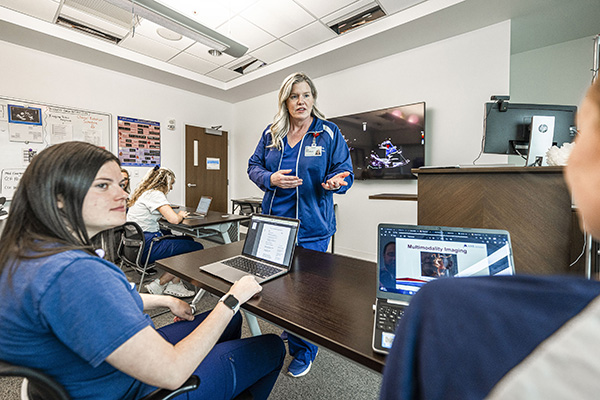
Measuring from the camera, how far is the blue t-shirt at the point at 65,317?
0.58 meters

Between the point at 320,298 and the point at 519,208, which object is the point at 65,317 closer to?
the point at 320,298

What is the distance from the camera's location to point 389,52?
3.78 meters

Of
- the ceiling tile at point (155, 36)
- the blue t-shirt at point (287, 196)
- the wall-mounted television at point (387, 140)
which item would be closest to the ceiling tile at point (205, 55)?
the ceiling tile at point (155, 36)

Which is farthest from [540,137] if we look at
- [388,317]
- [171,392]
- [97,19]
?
[97,19]

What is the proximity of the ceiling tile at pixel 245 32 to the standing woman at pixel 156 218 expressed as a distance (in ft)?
6.58

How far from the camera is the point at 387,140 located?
3.79 m

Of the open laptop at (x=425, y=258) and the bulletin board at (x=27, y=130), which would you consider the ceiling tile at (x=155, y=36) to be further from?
the open laptop at (x=425, y=258)

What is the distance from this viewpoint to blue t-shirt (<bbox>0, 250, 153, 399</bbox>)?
0.58 metres

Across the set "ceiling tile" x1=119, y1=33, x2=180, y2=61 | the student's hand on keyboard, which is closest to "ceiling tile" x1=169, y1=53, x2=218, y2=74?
"ceiling tile" x1=119, y1=33, x2=180, y2=61

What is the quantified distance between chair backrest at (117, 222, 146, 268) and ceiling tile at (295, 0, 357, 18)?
9.35 feet

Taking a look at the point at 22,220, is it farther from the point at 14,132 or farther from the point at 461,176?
the point at 14,132

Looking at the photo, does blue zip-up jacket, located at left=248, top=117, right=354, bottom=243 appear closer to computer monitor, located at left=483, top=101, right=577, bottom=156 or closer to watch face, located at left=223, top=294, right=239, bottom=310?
watch face, located at left=223, top=294, right=239, bottom=310

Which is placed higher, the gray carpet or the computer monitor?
the computer monitor

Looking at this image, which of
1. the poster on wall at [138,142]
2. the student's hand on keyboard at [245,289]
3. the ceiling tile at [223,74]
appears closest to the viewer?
the student's hand on keyboard at [245,289]
